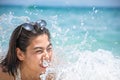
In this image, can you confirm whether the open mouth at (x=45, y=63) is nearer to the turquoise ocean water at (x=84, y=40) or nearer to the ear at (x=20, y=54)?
the turquoise ocean water at (x=84, y=40)

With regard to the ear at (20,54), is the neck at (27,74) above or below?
below

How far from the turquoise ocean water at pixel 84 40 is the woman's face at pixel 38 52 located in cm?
6

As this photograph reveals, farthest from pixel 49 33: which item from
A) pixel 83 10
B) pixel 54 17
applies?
pixel 83 10

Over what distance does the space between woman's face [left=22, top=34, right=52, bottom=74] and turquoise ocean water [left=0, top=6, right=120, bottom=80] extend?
62mm

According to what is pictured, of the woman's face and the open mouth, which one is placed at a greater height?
the woman's face

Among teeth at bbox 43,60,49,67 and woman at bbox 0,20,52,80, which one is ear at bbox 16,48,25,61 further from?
teeth at bbox 43,60,49,67

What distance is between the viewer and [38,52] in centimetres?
241

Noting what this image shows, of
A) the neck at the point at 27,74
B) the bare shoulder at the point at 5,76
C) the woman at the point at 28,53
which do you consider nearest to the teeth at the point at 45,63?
the woman at the point at 28,53

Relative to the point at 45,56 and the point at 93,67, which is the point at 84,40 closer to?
the point at 93,67

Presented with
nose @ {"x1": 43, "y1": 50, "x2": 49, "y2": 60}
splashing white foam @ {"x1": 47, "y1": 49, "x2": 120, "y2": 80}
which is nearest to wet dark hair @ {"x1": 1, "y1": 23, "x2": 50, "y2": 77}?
nose @ {"x1": 43, "y1": 50, "x2": 49, "y2": 60}

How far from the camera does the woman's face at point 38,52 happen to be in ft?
7.89

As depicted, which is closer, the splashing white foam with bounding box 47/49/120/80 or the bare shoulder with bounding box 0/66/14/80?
the splashing white foam with bounding box 47/49/120/80

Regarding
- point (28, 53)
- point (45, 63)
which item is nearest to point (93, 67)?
point (45, 63)

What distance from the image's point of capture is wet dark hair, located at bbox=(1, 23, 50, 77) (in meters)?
2.42
